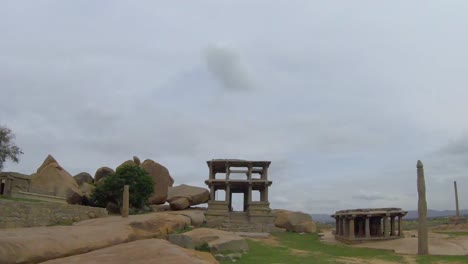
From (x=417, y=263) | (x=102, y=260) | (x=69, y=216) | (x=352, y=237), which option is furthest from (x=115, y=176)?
(x=102, y=260)

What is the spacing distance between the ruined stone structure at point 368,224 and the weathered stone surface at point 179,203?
55.5 feet

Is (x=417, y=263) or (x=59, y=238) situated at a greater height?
(x=59, y=238)

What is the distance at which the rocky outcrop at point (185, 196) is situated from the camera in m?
43.7

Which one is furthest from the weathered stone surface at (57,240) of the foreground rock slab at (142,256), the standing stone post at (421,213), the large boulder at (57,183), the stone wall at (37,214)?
the large boulder at (57,183)

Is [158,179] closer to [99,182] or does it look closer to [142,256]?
[99,182]

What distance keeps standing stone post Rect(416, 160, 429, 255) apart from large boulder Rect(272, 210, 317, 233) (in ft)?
57.4

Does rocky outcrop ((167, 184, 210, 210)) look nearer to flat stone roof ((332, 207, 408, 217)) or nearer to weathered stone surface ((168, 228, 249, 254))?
flat stone roof ((332, 207, 408, 217))

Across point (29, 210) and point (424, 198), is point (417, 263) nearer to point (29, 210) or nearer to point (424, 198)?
point (424, 198)

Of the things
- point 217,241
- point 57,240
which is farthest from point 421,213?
point 57,240

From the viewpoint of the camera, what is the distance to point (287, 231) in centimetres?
3825

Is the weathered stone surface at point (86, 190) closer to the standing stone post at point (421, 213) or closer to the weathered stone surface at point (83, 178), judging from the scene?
the weathered stone surface at point (83, 178)

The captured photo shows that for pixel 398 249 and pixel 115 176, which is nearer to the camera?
pixel 398 249

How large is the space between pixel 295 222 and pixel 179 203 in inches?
482

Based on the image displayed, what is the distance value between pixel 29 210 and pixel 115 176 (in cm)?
1606
